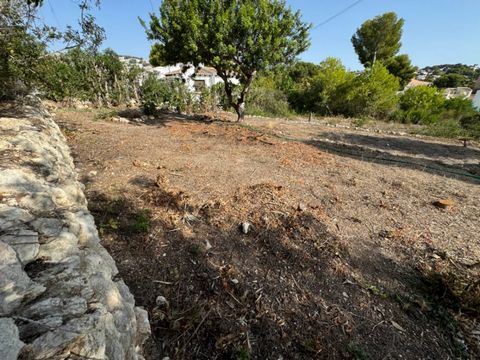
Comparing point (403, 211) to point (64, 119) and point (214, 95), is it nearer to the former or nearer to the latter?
point (64, 119)

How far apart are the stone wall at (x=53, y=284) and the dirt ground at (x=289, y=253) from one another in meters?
0.47

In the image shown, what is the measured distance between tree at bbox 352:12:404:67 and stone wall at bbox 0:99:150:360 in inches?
899

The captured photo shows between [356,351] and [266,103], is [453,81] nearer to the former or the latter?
[266,103]

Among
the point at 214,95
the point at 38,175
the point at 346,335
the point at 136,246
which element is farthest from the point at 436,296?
the point at 214,95

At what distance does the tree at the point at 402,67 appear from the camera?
21266 mm

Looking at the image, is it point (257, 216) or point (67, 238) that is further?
point (257, 216)

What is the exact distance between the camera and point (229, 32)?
6.38 m

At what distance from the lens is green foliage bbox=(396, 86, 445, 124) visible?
1196 centimetres

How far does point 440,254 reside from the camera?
8.18ft

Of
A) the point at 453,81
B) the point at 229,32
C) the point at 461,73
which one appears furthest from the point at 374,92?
the point at 461,73

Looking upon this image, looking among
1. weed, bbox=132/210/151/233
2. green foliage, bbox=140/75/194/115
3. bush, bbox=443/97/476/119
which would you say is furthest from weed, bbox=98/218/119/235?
bush, bbox=443/97/476/119

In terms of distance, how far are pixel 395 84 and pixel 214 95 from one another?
9769mm

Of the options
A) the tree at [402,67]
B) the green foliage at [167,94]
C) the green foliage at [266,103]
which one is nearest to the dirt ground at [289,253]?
the green foliage at [167,94]

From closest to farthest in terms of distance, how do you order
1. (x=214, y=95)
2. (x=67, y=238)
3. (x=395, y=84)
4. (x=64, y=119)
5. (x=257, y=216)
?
(x=67, y=238), (x=257, y=216), (x=64, y=119), (x=214, y=95), (x=395, y=84)
